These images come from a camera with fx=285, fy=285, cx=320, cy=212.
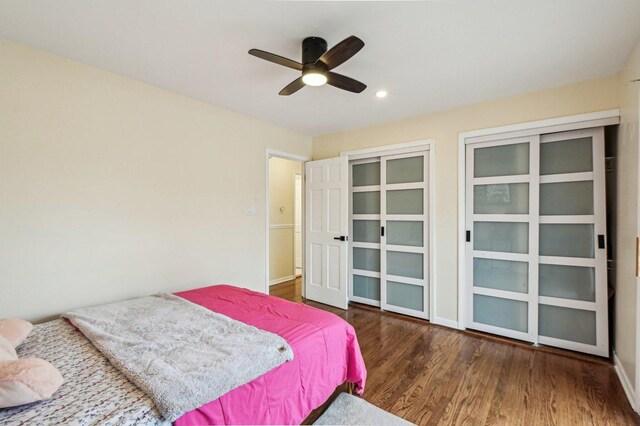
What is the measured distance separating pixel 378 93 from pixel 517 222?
1.89 meters

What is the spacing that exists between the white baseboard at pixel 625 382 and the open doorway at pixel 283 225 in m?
3.68

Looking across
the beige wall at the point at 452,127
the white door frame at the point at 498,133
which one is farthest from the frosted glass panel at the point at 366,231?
the white door frame at the point at 498,133

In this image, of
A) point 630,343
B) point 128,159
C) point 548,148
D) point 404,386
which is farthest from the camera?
point 548,148

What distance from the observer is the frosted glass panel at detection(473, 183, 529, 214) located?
9.27ft

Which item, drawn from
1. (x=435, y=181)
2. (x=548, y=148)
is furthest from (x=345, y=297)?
(x=548, y=148)

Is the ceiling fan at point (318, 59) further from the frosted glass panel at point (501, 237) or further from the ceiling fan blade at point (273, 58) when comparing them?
the frosted glass panel at point (501, 237)

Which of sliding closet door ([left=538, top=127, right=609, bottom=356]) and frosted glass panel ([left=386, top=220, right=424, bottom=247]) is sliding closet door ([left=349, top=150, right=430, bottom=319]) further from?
sliding closet door ([left=538, top=127, right=609, bottom=356])

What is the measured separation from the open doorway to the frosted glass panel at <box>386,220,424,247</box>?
169cm

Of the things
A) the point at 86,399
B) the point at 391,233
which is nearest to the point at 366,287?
the point at 391,233

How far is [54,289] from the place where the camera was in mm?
2104

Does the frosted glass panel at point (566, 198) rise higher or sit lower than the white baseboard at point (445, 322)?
higher

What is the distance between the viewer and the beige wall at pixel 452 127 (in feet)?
8.20

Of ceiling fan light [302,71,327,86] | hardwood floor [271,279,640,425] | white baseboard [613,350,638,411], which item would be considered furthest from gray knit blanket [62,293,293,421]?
white baseboard [613,350,638,411]

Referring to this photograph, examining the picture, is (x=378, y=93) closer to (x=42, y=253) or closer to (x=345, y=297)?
(x=345, y=297)
